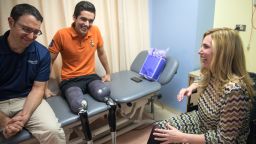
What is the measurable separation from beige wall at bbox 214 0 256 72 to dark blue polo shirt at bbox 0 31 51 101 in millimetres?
1821

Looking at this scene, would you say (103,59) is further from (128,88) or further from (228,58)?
(228,58)

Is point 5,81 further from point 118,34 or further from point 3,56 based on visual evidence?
point 118,34

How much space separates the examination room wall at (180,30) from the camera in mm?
2289

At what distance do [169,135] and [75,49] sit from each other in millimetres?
1219

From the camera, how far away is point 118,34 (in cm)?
251

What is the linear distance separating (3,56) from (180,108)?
77.3 inches

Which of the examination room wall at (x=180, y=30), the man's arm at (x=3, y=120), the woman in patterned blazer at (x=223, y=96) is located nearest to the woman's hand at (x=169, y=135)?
the woman in patterned blazer at (x=223, y=96)

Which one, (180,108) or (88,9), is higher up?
(88,9)

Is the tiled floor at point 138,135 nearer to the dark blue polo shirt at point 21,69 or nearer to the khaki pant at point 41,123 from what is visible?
the khaki pant at point 41,123

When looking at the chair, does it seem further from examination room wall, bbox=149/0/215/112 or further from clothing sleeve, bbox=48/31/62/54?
clothing sleeve, bbox=48/31/62/54

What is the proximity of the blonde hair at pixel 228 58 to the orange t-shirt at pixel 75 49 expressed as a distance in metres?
1.25

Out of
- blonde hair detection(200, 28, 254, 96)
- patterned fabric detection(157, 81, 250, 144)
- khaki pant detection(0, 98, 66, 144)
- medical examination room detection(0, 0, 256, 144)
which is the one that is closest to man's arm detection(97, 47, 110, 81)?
medical examination room detection(0, 0, 256, 144)

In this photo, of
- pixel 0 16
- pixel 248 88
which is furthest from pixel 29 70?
pixel 248 88

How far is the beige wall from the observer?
6.72 ft
